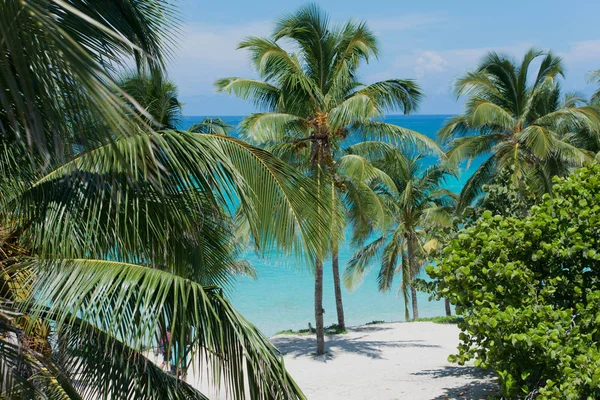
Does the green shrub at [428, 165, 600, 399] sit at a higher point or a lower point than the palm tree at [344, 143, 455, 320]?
lower

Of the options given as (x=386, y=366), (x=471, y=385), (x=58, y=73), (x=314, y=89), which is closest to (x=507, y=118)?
(x=314, y=89)

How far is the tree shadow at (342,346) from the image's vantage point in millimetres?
19391

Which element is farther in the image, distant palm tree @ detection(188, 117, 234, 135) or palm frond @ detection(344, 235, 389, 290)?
palm frond @ detection(344, 235, 389, 290)

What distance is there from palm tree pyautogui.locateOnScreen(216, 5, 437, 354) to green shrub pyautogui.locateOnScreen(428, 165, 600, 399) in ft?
30.3

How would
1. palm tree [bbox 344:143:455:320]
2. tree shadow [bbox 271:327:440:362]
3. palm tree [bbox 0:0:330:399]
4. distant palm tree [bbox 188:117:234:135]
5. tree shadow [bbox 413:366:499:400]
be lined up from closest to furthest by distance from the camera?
palm tree [bbox 0:0:330:399]
tree shadow [bbox 413:366:499:400]
distant palm tree [bbox 188:117:234:135]
tree shadow [bbox 271:327:440:362]
palm tree [bbox 344:143:455:320]

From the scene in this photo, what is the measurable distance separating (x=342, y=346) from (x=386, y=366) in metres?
3.44

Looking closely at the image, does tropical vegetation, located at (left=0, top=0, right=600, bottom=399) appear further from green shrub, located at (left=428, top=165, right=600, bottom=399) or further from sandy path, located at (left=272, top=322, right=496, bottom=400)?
sandy path, located at (left=272, top=322, right=496, bottom=400)

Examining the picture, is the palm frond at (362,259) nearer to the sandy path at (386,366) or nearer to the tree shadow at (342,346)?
the sandy path at (386,366)

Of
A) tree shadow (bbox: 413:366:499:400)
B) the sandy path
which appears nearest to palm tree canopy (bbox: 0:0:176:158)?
tree shadow (bbox: 413:366:499:400)

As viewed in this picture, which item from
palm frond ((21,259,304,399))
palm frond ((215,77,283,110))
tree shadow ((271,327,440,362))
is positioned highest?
palm frond ((215,77,283,110))

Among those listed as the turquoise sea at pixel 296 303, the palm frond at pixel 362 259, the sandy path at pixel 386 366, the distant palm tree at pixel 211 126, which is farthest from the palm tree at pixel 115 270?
the turquoise sea at pixel 296 303

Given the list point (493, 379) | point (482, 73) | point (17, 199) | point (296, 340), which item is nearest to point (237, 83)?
point (482, 73)

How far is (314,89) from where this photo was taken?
17.8 metres

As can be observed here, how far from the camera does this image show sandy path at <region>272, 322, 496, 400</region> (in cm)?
1259
